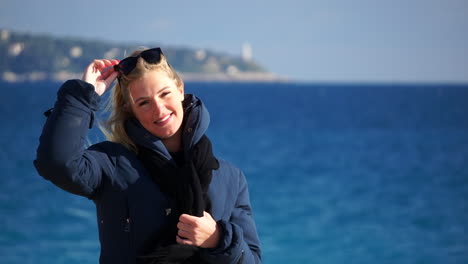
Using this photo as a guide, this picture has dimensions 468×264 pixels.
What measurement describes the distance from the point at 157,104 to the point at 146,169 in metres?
0.22

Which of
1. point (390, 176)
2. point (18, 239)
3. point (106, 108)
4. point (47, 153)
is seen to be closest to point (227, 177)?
point (106, 108)

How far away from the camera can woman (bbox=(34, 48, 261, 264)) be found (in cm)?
196

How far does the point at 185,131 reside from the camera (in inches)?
86.2

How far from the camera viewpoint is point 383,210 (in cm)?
1510

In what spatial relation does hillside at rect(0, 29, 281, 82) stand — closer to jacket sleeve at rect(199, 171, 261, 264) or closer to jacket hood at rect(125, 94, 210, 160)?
jacket hood at rect(125, 94, 210, 160)

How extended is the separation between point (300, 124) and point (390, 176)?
24.1 metres

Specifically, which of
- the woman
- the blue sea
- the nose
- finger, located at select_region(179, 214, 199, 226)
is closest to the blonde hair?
the woman

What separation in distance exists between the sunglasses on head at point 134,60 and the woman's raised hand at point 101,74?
24 millimetres

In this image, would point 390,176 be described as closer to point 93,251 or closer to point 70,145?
point 93,251

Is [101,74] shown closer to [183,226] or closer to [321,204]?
[183,226]

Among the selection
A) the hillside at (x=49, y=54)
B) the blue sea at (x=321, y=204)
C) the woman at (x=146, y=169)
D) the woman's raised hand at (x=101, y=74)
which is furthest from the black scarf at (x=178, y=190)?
the blue sea at (x=321, y=204)

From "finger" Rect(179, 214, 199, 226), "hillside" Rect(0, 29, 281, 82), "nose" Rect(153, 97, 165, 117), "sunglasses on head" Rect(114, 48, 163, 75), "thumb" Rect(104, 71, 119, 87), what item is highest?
"hillside" Rect(0, 29, 281, 82)

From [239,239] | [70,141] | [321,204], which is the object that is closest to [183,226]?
[239,239]

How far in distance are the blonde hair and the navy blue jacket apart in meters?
0.07
